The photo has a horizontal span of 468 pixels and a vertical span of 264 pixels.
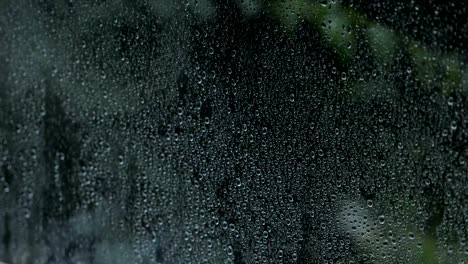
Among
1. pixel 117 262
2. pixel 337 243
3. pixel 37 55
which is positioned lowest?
pixel 117 262

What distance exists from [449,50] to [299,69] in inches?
8.9

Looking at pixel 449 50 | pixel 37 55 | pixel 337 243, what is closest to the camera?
pixel 449 50

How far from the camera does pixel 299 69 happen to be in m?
0.88

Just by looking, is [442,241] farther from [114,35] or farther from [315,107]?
[114,35]

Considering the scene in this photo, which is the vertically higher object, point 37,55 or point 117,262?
point 37,55

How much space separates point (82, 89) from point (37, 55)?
12 cm

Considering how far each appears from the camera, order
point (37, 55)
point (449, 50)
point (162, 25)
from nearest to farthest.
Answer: point (449, 50) < point (162, 25) < point (37, 55)

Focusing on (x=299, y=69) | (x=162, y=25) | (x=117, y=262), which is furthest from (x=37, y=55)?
(x=299, y=69)

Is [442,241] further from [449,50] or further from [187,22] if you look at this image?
[187,22]

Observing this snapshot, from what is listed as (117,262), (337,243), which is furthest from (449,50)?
(117,262)

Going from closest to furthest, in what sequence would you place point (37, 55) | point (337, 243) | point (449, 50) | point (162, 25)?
point (449, 50) < point (337, 243) < point (162, 25) < point (37, 55)

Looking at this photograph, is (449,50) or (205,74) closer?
(449,50)

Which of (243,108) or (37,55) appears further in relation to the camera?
(37,55)

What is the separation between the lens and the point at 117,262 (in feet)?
3.44
